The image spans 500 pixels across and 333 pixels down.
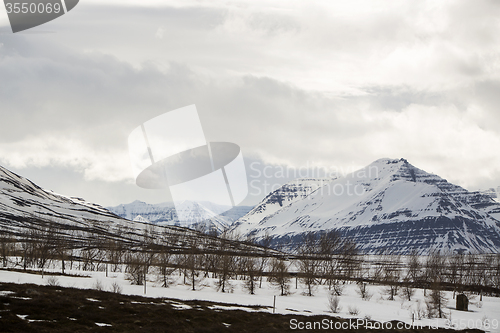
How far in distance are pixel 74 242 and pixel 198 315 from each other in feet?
462

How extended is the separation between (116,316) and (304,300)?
49974 mm

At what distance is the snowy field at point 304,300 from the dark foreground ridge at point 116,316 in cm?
629

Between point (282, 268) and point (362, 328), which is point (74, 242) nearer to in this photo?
point (282, 268)

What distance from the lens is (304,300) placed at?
264 ft

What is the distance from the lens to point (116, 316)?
124 feet

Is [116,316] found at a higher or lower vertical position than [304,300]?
higher

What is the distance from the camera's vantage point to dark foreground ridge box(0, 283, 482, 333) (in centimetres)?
3180

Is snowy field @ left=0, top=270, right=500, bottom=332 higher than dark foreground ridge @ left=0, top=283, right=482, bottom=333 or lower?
lower

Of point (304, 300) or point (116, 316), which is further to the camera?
point (304, 300)

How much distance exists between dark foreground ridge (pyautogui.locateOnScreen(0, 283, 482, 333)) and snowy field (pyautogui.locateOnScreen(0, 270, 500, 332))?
20.6 ft

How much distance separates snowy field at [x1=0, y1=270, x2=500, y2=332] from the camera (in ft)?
199

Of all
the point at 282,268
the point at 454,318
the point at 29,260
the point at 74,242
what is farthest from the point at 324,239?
the point at 74,242

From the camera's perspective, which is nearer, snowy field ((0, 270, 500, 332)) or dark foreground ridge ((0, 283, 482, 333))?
dark foreground ridge ((0, 283, 482, 333))

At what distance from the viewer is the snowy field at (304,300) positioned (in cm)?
6072
